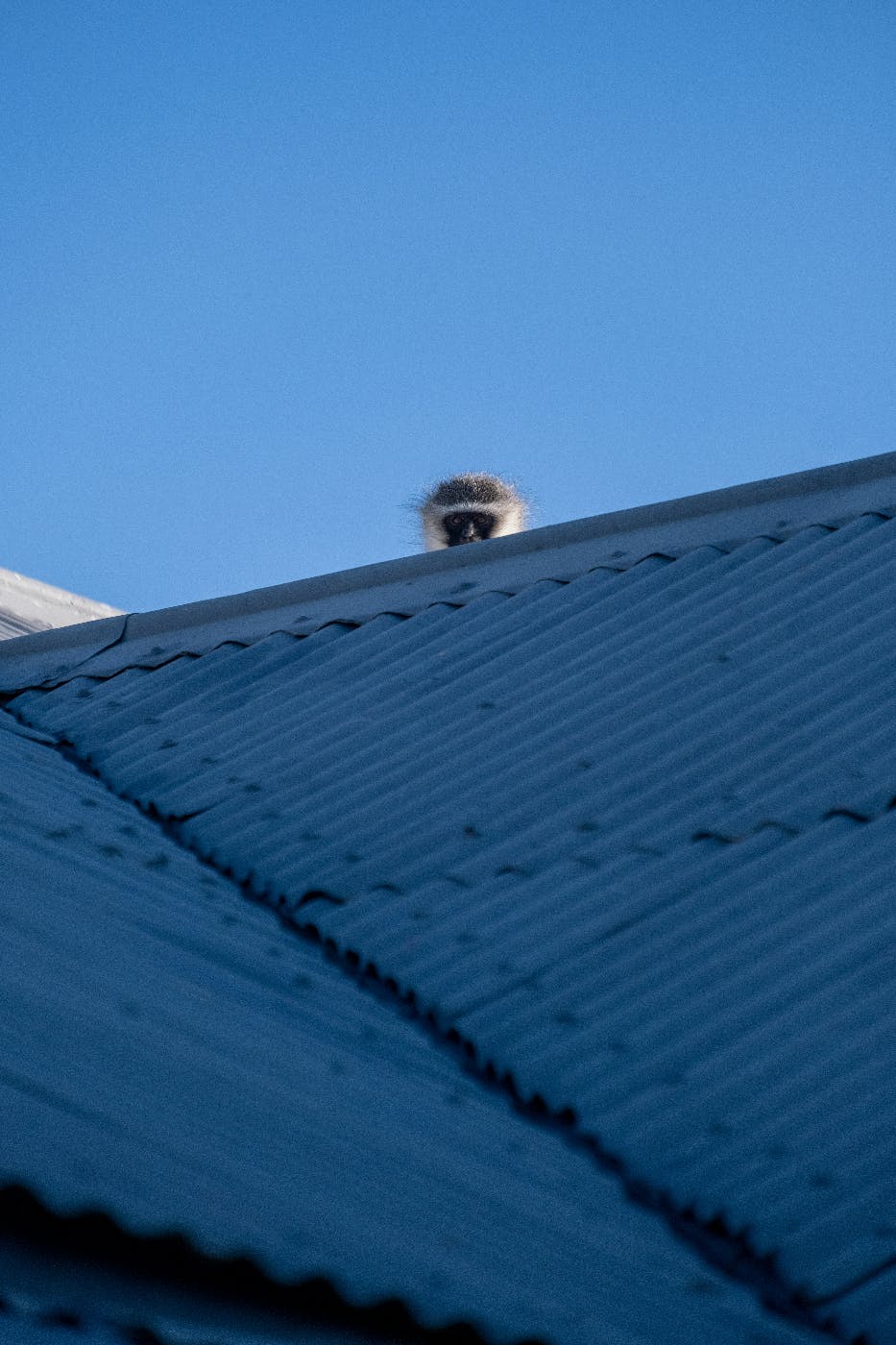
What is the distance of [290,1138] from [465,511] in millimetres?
10066

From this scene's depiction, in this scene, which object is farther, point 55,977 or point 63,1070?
point 55,977

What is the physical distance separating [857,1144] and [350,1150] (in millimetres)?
817

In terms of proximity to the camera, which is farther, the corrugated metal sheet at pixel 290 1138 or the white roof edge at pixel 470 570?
the white roof edge at pixel 470 570

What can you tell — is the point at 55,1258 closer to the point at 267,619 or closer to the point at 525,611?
the point at 525,611

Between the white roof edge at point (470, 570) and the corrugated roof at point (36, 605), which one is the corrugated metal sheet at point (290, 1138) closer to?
the white roof edge at point (470, 570)

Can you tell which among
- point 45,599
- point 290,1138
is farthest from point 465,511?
point 290,1138

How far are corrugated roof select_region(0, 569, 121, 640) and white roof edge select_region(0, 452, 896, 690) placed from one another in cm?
276

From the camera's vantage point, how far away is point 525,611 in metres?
5.58

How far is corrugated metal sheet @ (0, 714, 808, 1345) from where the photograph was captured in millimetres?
2246

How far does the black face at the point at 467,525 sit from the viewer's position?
1255 cm

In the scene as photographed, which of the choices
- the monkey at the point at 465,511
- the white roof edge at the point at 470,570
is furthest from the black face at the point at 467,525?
the white roof edge at the point at 470,570

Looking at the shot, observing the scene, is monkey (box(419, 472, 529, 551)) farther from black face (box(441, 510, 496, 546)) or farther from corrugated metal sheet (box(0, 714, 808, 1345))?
corrugated metal sheet (box(0, 714, 808, 1345))

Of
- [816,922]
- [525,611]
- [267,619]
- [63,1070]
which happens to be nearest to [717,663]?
[525,611]

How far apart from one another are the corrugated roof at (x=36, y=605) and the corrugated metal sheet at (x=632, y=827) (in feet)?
11.8
